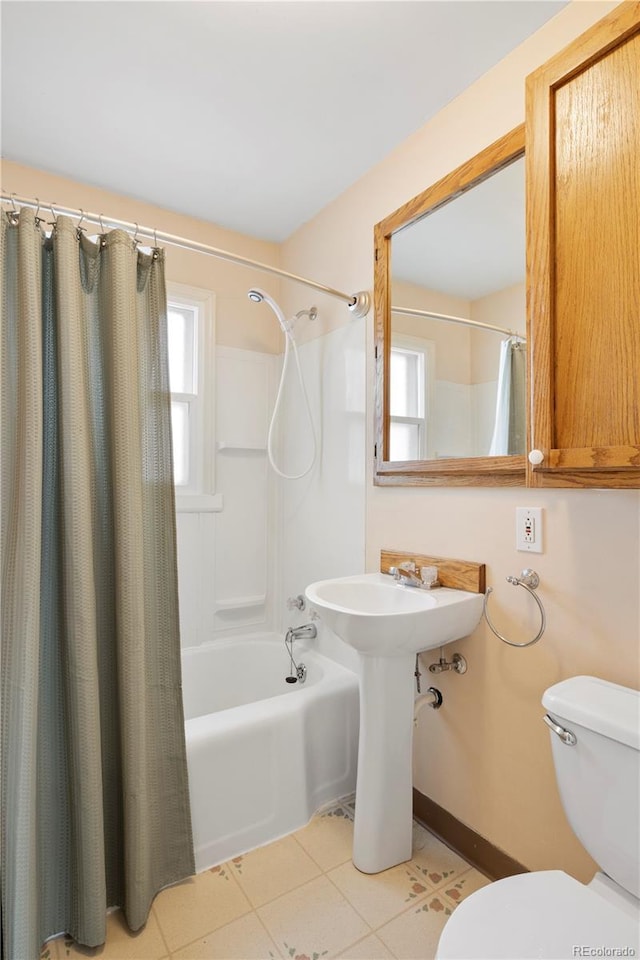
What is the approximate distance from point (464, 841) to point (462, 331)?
5.51 ft

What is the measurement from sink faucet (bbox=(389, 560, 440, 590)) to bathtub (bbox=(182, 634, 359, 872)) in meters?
0.52

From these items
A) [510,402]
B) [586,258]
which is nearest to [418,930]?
[510,402]

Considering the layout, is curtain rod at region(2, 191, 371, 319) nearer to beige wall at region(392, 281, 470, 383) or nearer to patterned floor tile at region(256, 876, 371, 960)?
beige wall at region(392, 281, 470, 383)

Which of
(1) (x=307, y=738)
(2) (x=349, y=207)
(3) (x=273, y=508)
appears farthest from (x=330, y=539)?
(2) (x=349, y=207)

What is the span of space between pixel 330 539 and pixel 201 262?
149 cm

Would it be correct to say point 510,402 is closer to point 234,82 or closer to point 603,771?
point 603,771

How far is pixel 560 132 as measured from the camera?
1.03 metres

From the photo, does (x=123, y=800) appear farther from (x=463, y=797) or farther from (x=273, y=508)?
(x=273, y=508)

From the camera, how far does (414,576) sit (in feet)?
5.44

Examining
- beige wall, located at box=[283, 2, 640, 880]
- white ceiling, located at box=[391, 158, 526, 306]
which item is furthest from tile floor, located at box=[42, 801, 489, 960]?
white ceiling, located at box=[391, 158, 526, 306]

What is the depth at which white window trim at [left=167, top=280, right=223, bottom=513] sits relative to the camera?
236 cm

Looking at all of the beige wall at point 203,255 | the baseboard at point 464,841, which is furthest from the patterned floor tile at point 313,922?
the beige wall at point 203,255

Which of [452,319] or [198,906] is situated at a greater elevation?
[452,319]

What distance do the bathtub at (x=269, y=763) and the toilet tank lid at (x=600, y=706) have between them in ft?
3.00
